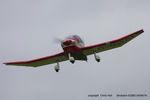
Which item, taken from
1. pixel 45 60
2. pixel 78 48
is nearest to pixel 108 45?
→ pixel 78 48

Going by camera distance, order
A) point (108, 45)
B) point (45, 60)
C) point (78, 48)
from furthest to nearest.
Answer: point (45, 60)
point (108, 45)
point (78, 48)

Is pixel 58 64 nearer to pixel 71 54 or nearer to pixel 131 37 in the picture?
pixel 71 54

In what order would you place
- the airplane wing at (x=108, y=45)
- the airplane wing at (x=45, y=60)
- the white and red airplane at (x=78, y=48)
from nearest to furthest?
the white and red airplane at (x=78, y=48) → the airplane wing at (x=108, y=45) → the airplane wing at (x=45, y=60)

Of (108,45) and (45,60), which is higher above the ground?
(108,45)

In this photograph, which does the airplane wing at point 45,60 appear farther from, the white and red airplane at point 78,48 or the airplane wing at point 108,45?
the airplane wing at point 108,45

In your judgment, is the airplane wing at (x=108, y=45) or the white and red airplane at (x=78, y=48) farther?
the airplane wing at (x=108, y=45)

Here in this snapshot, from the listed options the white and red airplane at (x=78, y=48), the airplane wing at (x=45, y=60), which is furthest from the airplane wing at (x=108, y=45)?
the airplane wing at (x=45, y=60)

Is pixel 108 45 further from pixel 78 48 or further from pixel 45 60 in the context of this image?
pixel 45 60

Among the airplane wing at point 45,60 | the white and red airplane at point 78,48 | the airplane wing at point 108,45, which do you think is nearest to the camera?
the white and red airplane at point 78,48

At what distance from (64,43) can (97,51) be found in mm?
4838

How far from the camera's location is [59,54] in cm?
2961

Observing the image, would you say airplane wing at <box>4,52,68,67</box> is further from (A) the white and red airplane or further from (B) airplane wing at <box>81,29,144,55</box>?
(B) airplane wing at <box>81,29,144,55</box>

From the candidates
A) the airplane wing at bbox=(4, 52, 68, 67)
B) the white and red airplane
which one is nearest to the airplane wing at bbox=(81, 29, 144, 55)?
the white and red airplane

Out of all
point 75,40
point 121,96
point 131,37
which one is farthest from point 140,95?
point 75,40
